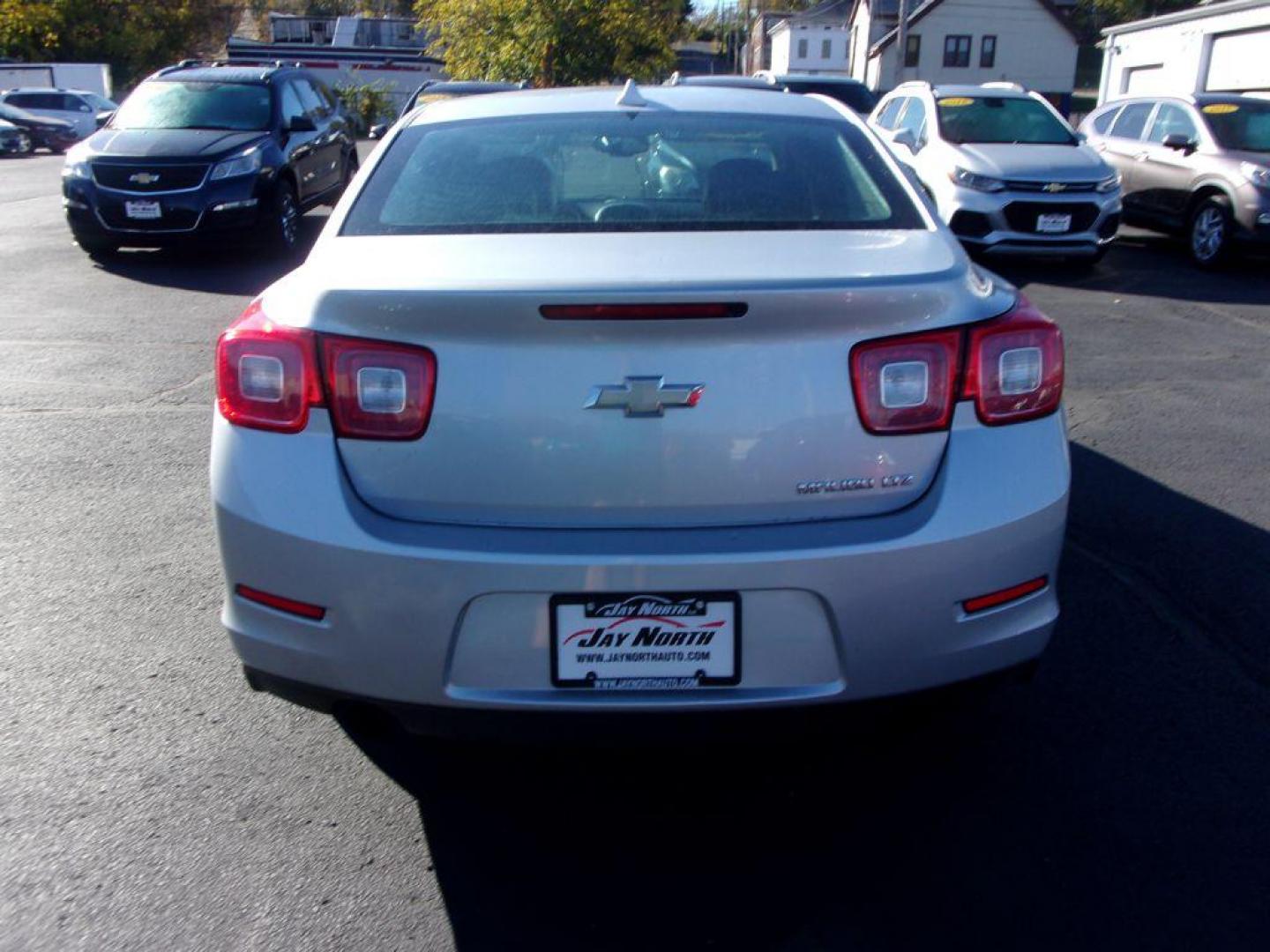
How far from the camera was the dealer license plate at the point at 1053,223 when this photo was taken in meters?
11.1

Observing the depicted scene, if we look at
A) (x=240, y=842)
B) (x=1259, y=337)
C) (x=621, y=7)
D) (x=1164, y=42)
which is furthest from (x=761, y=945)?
(x=1164, y=42)

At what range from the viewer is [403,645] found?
253cm

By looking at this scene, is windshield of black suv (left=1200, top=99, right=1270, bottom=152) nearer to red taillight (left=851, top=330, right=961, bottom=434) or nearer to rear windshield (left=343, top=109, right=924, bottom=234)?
rear windshield (left=343, top=109, right=924, bottom=234)

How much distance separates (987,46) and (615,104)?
7054 cm

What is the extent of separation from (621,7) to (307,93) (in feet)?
37.8

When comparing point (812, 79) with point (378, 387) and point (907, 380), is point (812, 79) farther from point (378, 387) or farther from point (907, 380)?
point (378, 387)

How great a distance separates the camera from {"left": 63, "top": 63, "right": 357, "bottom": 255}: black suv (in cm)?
1119

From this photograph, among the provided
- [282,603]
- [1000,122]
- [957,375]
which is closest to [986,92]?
[1000,122]

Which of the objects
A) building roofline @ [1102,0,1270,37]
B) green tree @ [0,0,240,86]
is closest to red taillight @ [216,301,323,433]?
building roofline @ [1102,0,1270,37]

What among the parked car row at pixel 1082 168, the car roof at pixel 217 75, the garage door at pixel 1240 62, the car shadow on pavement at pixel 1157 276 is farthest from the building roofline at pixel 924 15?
the car roof at pixel 217 75

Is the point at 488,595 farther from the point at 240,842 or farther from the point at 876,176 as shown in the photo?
the point at 876,176

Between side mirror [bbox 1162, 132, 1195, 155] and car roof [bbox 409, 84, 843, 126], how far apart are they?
9.83 m

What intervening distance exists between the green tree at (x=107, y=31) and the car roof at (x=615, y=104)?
51.8 metres

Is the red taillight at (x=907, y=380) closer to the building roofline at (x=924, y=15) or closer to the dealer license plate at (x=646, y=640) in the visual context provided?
the dealer license plate at (x=646, y=640)
